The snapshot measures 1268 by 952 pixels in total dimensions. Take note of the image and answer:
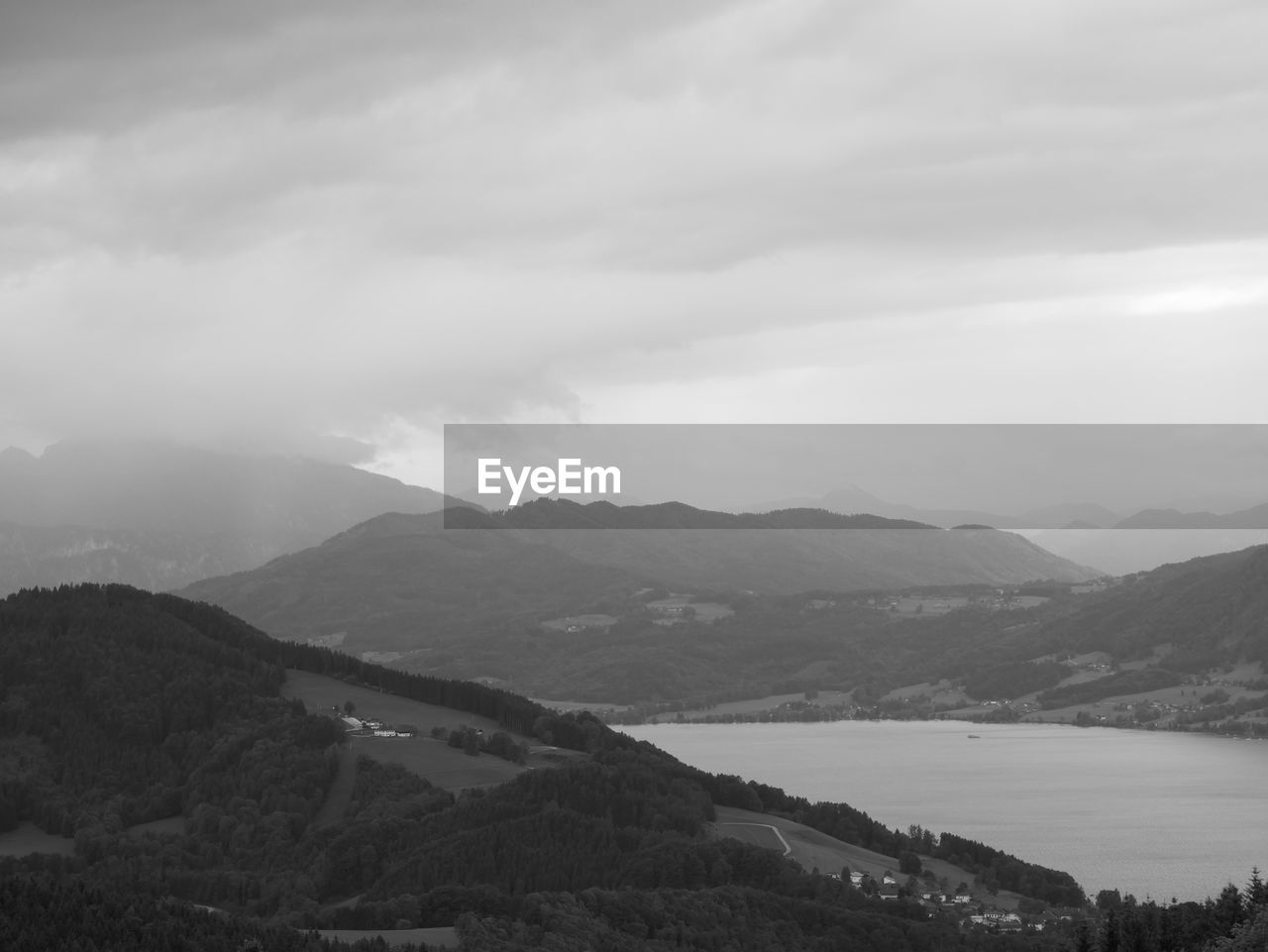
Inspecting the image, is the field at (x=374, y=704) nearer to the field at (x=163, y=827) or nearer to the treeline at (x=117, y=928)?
the field at (x=163, y=827)

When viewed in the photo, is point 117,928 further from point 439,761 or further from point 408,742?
point 408,742

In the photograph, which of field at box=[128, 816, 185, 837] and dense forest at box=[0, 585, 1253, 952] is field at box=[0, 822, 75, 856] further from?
field at box=[128, 816, 185, 837]

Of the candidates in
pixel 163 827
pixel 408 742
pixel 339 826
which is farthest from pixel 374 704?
pixel 339 826

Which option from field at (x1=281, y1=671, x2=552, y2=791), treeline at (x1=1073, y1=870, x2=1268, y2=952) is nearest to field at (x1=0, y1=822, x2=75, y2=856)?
field at (x1=281, y1=671, x2=552, y2=791)

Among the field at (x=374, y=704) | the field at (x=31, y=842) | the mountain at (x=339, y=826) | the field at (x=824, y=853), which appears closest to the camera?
the mountain at (x=339, y=826)

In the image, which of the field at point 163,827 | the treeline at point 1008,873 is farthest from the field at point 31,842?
the treeline at point 1008,873

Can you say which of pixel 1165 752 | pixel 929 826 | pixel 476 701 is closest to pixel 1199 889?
pixel 929 826
